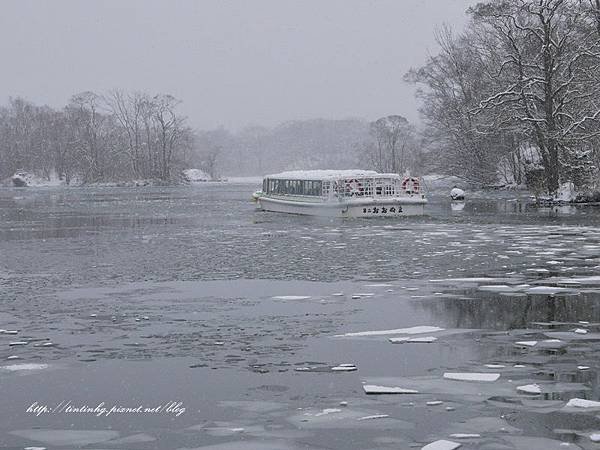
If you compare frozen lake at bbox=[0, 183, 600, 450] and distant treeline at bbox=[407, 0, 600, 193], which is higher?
distant treeline at bbox=[407, 0, 600, 193]

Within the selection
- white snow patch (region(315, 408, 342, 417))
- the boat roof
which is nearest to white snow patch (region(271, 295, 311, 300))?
white snow patch (region(315, 408, 342, 417))

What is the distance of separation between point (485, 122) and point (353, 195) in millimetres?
24493

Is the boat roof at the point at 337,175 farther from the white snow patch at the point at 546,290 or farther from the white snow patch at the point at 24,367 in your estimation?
the white snow patch at the point at 24,367

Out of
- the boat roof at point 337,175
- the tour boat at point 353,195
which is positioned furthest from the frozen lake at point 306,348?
the boat roof at point 337,175

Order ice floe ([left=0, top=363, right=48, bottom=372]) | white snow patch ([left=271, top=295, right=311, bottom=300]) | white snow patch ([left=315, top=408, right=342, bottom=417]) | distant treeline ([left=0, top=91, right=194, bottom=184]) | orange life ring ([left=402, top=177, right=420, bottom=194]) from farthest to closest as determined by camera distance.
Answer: distant treeline ([left=0, top=91, right=194, bottom=184]), orange life ring ([left=402, top=177, right=420, bottom=194]), white snow patch ([left=271, top=295, right=311, bottom=300]), ice floe ([left=0, top=363, right=48, bottom=372]), white snow patch ([left=315, top=408, right=342, bottom=417])

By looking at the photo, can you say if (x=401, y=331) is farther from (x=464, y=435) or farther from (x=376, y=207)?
(x=376, y=207)

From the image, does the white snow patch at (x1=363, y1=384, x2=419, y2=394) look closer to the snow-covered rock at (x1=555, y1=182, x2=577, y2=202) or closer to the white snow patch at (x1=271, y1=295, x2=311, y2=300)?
the white snow patch at (x1=271, y1=295, x2=311, y2=300)

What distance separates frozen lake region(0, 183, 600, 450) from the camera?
278 inches

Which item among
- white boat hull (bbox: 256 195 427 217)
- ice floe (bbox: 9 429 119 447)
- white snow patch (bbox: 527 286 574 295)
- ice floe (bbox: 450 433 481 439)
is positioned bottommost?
ice floe (bbox: 9 429 119 447)

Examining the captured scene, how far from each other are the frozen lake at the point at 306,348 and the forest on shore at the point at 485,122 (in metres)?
31.8

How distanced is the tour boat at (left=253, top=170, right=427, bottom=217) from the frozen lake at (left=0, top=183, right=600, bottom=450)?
20.8m

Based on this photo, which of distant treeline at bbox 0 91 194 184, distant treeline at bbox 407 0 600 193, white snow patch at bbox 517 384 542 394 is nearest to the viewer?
white snow patch at bbox 517 384 542 394

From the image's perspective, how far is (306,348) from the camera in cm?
1041

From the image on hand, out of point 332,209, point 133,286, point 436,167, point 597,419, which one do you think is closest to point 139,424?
point 597,419
